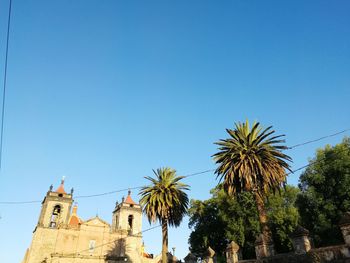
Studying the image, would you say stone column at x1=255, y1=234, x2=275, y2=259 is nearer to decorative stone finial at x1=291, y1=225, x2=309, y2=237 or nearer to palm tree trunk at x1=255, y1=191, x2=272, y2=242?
palm tree trunk at x1=255, y1=191, x2=272, y2=242

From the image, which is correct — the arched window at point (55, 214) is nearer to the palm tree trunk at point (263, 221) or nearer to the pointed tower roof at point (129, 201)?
the pointed tower roof at point (129, 201)

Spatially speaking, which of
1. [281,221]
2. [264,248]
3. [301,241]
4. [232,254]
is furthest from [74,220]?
[301,241]


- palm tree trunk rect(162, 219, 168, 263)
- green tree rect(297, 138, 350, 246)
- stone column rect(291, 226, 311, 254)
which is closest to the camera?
stone column rect(291, 226, 311, 254)

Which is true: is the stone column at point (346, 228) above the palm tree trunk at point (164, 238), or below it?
below

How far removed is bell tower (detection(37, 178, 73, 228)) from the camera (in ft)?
166

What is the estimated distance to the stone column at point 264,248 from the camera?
1881cm

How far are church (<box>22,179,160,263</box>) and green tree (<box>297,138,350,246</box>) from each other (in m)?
29.9

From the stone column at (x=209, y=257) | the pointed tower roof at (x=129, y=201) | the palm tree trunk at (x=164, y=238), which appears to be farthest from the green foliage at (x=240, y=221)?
the pointed tower roof at (x=129, y=201)

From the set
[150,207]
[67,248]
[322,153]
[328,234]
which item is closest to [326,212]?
[328,234]

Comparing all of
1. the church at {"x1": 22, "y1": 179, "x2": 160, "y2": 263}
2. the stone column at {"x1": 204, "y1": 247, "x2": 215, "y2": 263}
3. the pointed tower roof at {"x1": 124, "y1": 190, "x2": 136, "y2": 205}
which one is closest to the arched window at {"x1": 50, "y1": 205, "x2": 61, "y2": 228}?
the church at {"x1": 22, "y1": 179, "x2": 160, "y2": 263}

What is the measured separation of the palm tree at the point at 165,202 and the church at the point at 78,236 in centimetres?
2524

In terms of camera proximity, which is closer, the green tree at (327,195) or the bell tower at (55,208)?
the green tree at (327,195)

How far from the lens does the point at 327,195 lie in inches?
1224

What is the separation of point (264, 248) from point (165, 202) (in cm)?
1067
